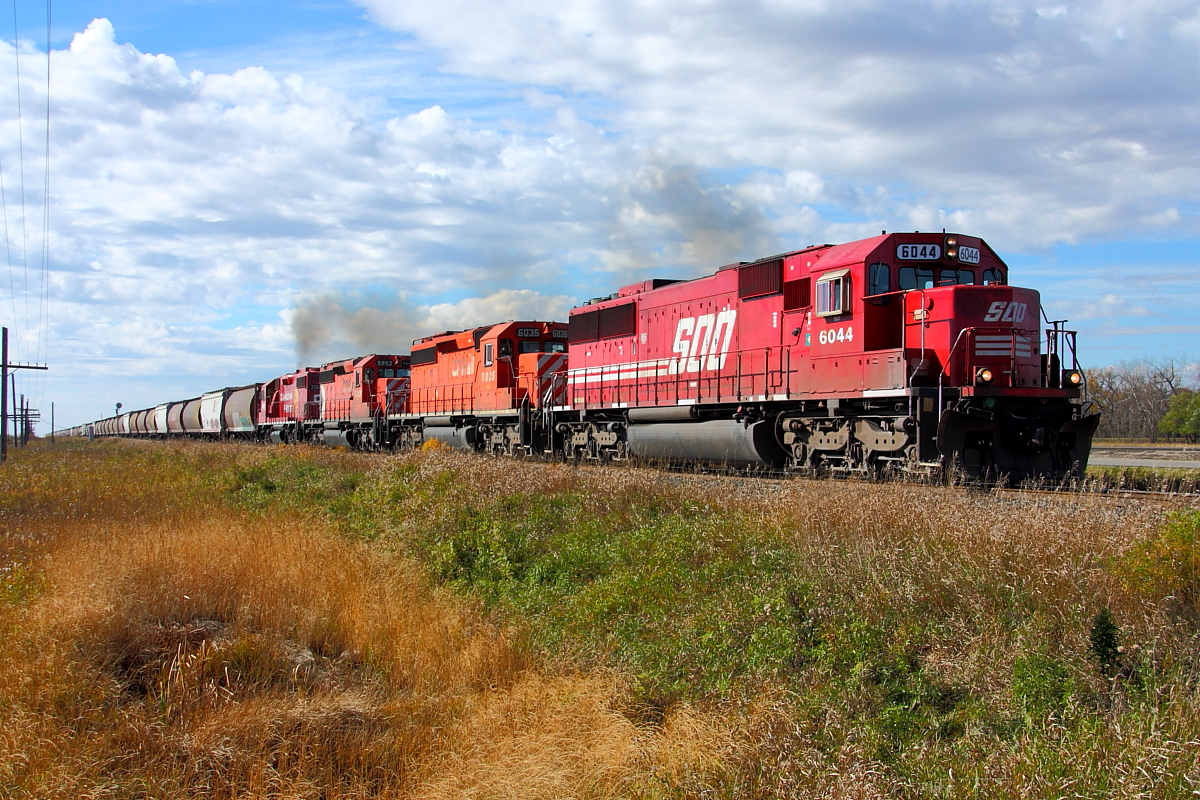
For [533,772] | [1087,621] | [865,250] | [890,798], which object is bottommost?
[533,772]

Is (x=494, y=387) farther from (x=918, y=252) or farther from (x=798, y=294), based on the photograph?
(x=918, y=252)

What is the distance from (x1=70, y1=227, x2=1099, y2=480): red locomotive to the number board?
0.07 ft

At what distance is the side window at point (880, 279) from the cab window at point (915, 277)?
0.17 meters

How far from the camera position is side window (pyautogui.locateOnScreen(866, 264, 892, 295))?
13445 mm

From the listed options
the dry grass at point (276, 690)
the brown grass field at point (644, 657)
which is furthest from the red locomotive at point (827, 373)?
the dry grass at point (276, 690)

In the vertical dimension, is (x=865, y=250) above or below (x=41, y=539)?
above

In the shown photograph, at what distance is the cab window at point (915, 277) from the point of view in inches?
531

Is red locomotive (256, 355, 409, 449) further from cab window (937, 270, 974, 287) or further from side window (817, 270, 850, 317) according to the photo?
cab window (937, 270, 974, 287)

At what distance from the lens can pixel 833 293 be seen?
14.0 meters

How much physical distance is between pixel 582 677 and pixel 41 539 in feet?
26.4

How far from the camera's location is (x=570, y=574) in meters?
8.72

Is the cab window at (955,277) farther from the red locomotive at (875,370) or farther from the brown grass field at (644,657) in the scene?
the brown grass field at (644,657)

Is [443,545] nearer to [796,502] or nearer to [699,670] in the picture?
[796,502]

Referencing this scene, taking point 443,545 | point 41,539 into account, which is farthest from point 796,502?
point 41,539
